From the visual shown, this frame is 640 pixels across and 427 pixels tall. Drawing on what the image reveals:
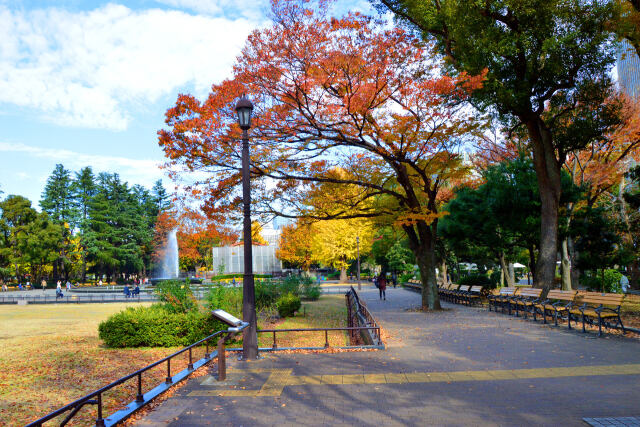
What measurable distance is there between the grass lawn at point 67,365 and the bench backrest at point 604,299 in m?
7.43

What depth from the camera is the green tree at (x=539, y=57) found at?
571 inches

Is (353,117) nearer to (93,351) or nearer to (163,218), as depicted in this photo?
(93,351)

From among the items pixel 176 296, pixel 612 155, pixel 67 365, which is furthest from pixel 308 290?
pixel 612 155

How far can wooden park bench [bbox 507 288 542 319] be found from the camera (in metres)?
15.2

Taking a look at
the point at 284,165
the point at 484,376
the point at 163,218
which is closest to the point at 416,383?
the point at 484,376

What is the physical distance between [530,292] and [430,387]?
11.1m

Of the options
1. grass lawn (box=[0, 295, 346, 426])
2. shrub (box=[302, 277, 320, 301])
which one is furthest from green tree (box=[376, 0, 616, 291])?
shrub (box=[302, 277, 320, 301])

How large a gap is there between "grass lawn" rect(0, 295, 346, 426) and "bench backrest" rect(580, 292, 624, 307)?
7.43 metres

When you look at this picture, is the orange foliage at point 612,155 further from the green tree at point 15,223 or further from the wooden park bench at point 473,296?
the green tree at point 15,223

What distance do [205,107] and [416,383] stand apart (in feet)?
33.3

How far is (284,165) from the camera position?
49.9 feet

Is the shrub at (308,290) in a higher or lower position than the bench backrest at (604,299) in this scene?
lower

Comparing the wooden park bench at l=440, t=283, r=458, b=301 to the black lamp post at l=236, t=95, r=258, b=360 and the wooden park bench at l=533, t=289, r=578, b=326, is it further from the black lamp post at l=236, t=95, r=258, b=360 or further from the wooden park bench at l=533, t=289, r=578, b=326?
the black lamp post at l=236, t=95, r=258, b=360

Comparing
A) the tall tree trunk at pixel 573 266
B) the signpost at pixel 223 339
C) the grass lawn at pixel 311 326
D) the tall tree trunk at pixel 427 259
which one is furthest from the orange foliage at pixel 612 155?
the signpost at pixel 223 339
